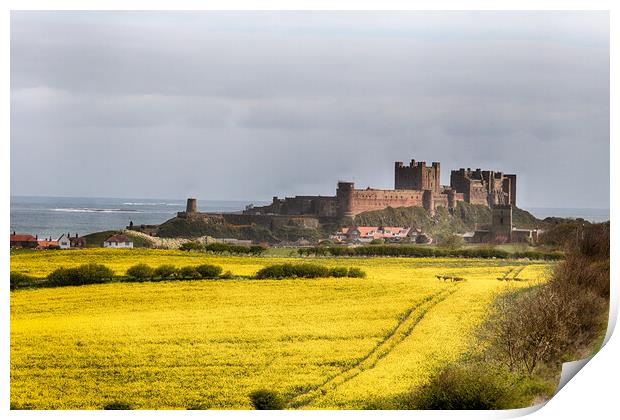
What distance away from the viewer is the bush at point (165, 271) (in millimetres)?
16828

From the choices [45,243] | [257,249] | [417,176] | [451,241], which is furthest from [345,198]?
[45,243]

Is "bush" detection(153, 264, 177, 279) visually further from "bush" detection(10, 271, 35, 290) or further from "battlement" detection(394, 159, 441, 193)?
"battlement" detection(394, 159, 441, 193)

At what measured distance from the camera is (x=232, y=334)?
54.3 feet

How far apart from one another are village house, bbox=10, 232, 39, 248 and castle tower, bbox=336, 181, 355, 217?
12.0 ft

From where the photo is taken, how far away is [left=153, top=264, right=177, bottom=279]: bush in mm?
16828

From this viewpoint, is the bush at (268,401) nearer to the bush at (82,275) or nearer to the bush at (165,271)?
the bush at (165,271)

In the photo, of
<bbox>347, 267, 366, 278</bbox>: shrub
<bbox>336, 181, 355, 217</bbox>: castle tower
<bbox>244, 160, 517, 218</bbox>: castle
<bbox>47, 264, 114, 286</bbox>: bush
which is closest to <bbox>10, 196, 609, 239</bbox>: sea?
<bbox>47, 264, 114, 286</bbox>: bush

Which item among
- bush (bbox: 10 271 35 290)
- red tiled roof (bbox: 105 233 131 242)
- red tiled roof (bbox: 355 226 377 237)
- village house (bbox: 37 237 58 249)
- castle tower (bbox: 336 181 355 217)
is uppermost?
castle tower (bbox: 336 181 355 217)

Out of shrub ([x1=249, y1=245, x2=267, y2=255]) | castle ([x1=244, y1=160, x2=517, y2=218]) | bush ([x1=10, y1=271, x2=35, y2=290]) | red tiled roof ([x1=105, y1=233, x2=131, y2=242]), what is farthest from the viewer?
shrub ([x1=249, y1=245, x2=267, y2=255])

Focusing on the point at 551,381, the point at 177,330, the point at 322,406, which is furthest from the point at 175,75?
the point at 551,381

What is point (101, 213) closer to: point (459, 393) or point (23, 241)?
point (23, 241)

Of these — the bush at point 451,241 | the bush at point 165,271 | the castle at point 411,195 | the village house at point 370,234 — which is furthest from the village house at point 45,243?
the bush at point 451,241

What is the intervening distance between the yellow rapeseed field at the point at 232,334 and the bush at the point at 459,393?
178 mm

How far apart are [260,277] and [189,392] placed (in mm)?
1678
